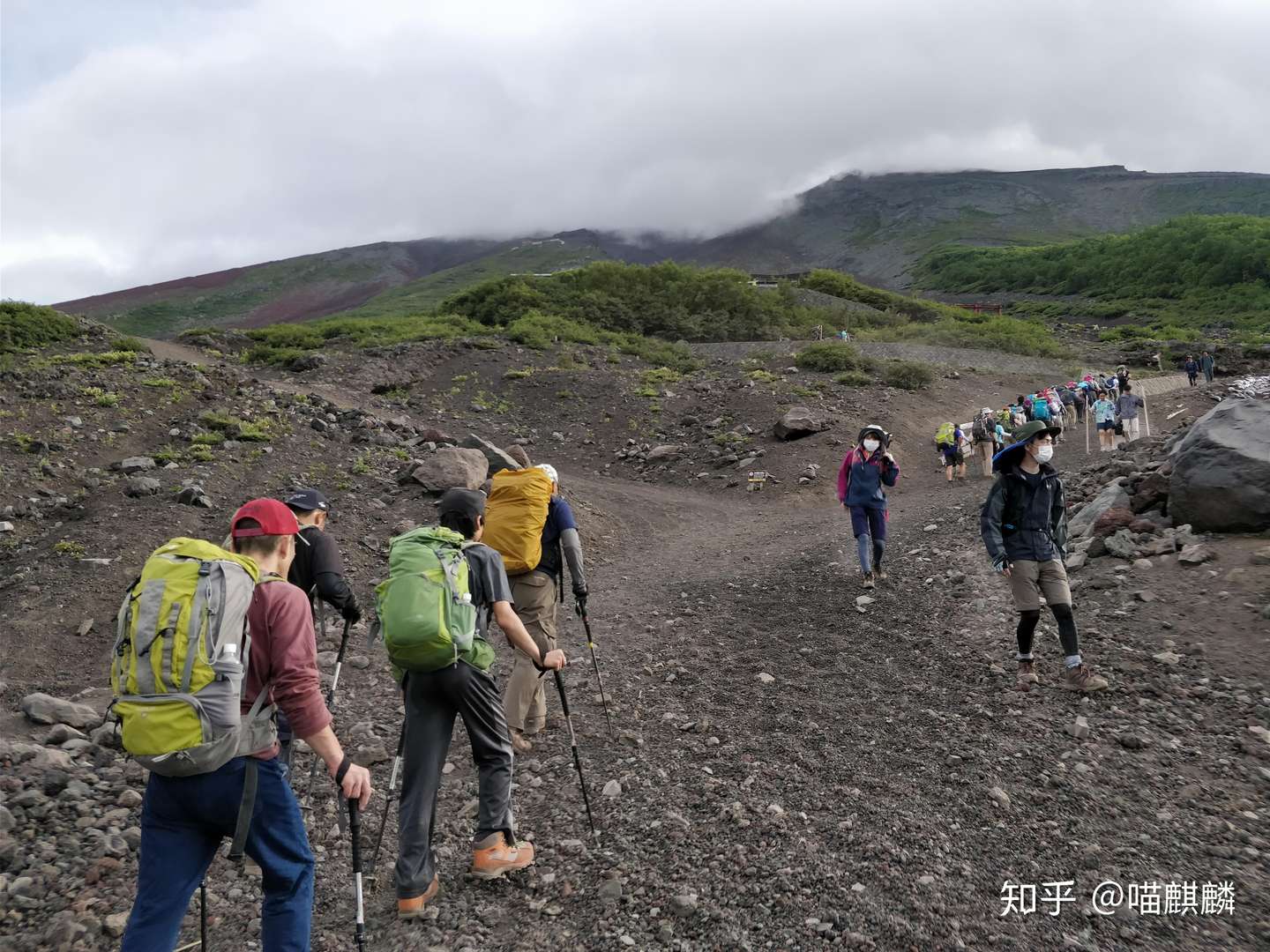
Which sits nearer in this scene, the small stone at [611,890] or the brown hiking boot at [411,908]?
the brown hiking boot at [411,908]

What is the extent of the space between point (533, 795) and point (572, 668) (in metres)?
2.53

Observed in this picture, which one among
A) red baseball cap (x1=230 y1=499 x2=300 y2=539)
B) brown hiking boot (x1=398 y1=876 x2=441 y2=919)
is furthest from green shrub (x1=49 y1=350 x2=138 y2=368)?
brown hiking boot (x1=398 y1=876 x2=441 y2=919)

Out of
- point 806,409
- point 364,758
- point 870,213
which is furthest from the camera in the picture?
point 870,213

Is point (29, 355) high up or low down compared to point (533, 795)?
up

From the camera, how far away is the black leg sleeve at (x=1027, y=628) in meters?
6.12

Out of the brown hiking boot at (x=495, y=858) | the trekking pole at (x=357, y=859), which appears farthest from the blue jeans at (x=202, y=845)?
the brown hiking boot at (x=495, y=858)

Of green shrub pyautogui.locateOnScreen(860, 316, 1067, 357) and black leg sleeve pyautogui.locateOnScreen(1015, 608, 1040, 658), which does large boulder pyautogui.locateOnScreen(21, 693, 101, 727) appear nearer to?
black leg sleeve pyautogui.locateOnScreen(1015, 608, 1040, 658)

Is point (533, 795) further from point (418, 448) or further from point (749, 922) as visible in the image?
point (418, 448)

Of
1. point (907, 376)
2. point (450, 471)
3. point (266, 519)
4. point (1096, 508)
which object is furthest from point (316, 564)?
point (907, 376)

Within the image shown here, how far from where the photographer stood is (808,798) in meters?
4.80

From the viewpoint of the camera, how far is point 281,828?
2857 millimetres

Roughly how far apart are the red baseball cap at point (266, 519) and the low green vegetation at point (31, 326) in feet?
74.9

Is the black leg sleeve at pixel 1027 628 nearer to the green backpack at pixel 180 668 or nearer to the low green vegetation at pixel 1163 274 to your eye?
the green backpack at pixel 180 668

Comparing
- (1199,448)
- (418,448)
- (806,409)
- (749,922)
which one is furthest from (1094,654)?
(806,409)
